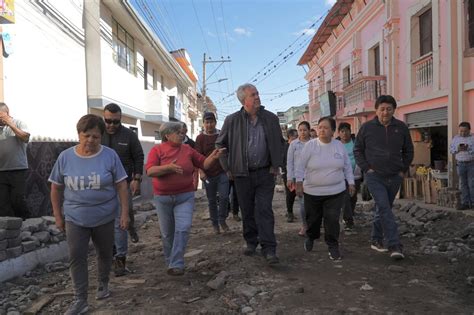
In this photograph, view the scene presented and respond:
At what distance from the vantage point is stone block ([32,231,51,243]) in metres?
5.72

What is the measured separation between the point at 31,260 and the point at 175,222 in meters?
1.97

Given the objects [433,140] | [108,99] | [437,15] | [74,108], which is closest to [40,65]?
[74,108]

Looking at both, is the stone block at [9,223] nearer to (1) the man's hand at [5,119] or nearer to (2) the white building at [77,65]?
(1) the man's hand at [5,119]

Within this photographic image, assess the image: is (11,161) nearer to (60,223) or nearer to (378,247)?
(60,223)

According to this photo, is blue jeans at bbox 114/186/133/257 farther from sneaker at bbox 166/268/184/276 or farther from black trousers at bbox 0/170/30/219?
black trousers at bbox 0/170/30/219

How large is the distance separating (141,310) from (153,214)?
6451 mm

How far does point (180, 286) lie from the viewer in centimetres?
438

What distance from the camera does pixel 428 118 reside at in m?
11.7

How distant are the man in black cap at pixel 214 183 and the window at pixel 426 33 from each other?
771cm

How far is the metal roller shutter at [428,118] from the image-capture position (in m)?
10.9

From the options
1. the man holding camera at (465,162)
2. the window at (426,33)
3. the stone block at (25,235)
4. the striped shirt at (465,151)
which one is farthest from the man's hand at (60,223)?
the window at (426,33)

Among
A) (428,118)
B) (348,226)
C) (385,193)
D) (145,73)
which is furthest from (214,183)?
(145,73)

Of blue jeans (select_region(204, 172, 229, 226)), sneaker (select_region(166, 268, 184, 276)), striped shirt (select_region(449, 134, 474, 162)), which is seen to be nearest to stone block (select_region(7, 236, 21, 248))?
sneaker (select_region(166, 268, 184, 276))

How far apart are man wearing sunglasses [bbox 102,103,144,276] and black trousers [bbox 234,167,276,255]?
1156 mm
